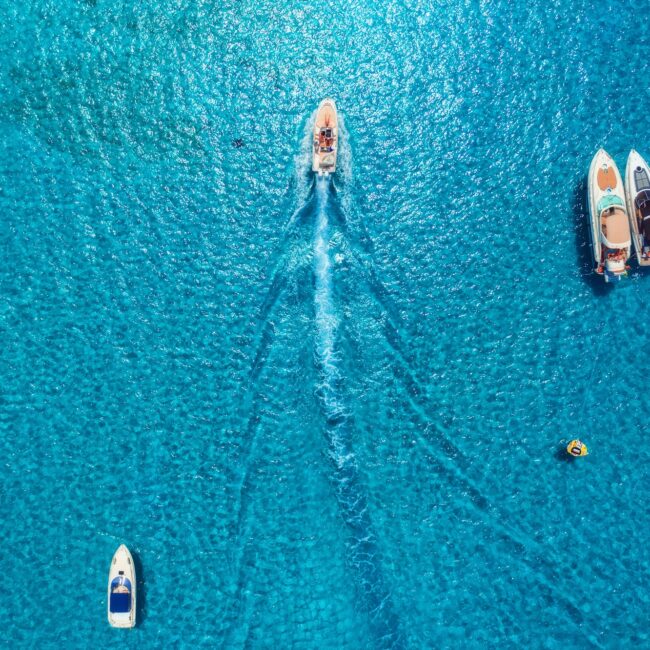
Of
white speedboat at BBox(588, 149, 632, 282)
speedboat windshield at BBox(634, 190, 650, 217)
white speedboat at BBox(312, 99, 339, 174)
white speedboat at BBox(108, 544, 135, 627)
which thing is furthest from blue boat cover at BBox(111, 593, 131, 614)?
speedboat windshield at BBox(634, 190, 650, 217)

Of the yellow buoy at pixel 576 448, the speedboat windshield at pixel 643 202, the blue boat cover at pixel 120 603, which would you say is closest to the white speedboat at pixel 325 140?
the speedboat windshield at pixel 643 202

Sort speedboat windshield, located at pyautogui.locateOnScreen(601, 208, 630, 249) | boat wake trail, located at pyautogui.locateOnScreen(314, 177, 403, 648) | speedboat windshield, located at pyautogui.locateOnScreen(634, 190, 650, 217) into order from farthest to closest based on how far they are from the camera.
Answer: speedboat windshield, located at pyautogui.locateOnScreen(634, 190, 650, 217) < speedboat windshield, located at pyautogui.locateOnScreen(601, 208, 630, 249) < boat wake trail, located at pyautogui.locateOnScreen(314, 177, 403, 648)

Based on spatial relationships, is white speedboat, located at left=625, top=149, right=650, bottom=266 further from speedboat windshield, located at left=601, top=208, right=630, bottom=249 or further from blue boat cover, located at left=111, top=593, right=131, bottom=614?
blue boat cover, located at left=111, top=593, right=131, bottom=614

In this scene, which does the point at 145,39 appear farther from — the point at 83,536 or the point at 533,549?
the point at 533,549

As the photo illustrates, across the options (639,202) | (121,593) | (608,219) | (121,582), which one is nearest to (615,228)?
(608,219)

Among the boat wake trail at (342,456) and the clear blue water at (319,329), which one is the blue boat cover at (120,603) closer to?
the clear blue water at (319,329)

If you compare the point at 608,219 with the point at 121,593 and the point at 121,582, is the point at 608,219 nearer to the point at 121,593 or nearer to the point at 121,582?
the point at 121,582
